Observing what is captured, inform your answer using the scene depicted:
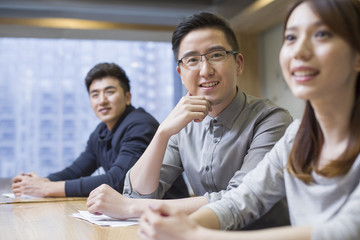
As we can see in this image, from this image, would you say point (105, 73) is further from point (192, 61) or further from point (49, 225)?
point (49, 225)

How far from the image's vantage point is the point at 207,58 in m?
1.57

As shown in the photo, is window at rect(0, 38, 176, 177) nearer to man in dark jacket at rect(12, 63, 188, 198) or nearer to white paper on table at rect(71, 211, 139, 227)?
man in dark jacket at rect(12, 63, 188, 198)

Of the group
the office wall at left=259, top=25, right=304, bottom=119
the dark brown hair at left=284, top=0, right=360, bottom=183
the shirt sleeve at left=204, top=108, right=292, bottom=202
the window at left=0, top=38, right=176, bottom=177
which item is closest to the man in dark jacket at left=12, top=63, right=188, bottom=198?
the shirt sleeve at left=204, top=108, right=292, bottom=202

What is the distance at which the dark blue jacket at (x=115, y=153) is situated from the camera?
204 centimetres

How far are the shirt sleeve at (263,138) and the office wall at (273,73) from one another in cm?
245

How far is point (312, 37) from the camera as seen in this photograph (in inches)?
34.3

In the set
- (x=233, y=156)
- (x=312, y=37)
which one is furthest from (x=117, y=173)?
(x=312, y=37)

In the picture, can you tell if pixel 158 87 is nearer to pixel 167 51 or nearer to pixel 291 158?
pixel 167 51

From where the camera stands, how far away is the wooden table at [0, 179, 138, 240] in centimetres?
115

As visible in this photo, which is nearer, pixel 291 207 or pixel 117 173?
pixel 291 207

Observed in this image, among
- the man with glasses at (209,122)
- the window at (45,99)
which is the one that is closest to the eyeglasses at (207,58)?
the man with glasses at (209,122)

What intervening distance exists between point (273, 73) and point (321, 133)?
3.47m

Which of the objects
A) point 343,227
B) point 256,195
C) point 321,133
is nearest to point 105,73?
point 256,195

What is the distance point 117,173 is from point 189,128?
20.8 inches
